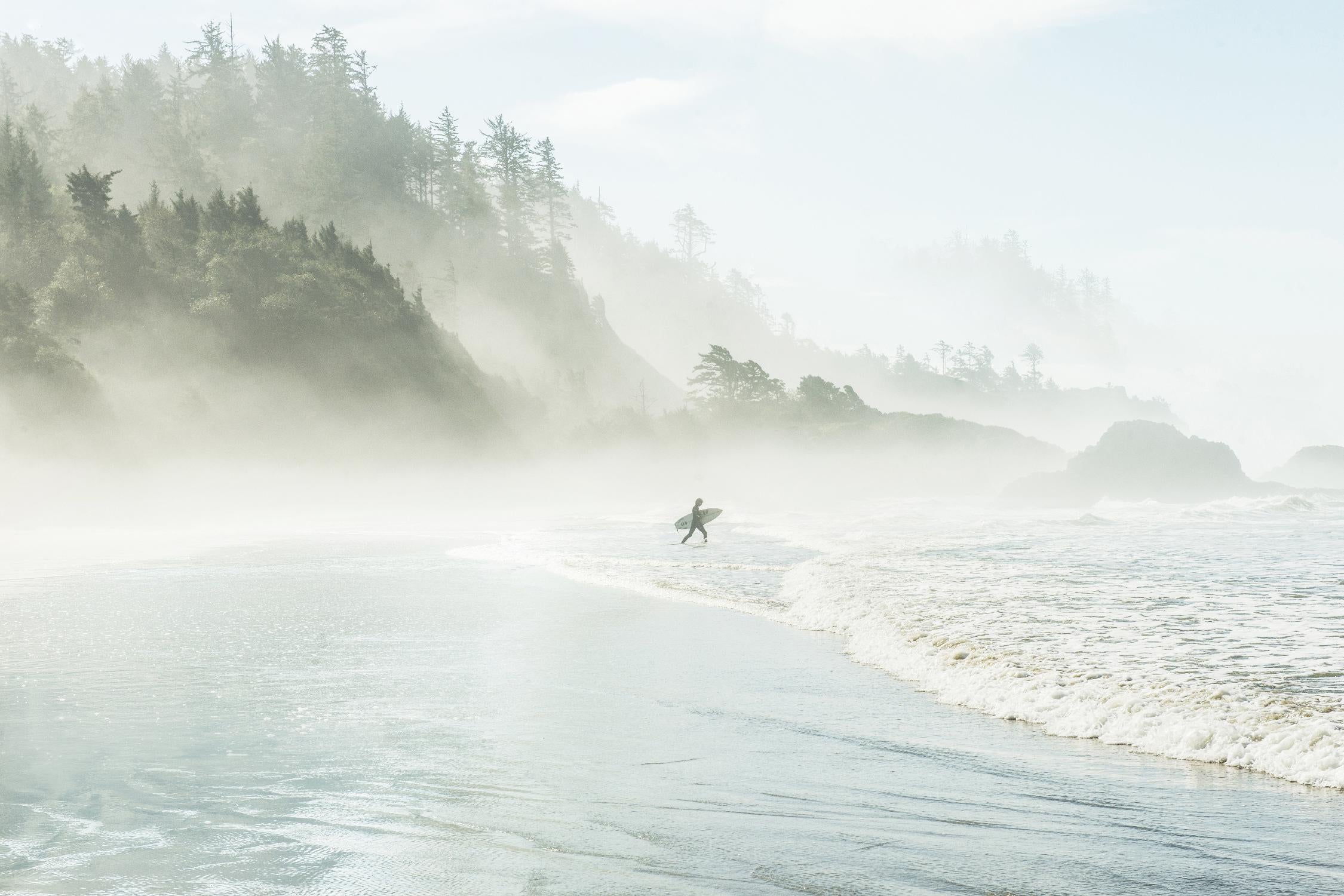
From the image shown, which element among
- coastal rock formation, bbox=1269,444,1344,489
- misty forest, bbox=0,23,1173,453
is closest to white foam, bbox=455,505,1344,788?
misty forest, bbox=0,23,1173,453

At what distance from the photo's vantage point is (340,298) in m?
63.6

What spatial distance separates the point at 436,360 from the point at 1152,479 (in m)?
46.5

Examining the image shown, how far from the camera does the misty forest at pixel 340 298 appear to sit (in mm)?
56156

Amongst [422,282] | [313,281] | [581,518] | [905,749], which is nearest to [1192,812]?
[905,749]

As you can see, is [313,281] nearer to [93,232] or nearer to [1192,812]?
[93,232]

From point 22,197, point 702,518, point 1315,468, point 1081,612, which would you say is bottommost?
point 1081,612

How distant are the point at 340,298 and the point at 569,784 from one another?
62.3 metres

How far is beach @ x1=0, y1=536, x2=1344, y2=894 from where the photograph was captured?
180 inches

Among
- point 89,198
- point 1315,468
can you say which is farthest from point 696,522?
point 1315,468

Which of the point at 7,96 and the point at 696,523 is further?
the point at 7,96

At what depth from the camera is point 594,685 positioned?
9320 mm

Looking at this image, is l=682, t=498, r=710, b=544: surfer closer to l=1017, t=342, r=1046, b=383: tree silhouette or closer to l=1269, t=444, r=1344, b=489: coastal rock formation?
l=1269, t=444, r=1344, b=489: coastal rock formation

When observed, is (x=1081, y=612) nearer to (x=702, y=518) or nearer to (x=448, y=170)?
(x=702, y=518)

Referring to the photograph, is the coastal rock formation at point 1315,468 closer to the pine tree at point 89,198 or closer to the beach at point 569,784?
the beach at point 569,784
